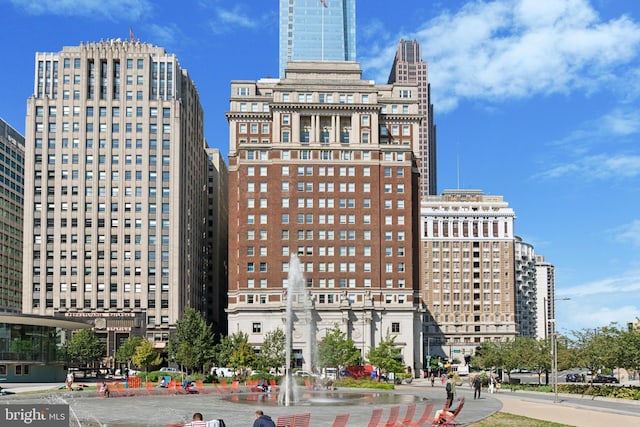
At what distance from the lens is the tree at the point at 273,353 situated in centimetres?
9693

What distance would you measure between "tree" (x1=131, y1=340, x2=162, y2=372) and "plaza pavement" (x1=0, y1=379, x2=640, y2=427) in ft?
170

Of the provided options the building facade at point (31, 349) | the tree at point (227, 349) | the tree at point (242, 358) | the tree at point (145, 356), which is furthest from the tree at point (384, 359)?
the building facade at point (31, 349)

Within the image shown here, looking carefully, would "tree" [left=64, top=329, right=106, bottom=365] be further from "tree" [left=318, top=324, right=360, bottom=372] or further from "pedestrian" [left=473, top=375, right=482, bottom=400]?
"pedestrian" [left=473, top=375, right=482, bottom=400]

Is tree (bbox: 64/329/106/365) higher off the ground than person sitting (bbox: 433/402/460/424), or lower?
lower

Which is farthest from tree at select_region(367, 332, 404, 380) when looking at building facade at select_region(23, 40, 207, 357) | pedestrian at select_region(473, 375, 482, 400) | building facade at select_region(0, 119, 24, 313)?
building facade at select_region(0, 119, 24, 313)

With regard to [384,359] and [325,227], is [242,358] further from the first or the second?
[325,227]

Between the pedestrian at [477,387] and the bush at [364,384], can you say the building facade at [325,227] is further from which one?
the pedestrian at [477,387]

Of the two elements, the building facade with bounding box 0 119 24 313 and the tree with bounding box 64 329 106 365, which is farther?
the building facade with bounding box 0 119 24 313

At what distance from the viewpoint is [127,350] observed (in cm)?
12262

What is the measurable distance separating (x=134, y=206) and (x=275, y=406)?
3585 inches

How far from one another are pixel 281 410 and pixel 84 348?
76.4 m

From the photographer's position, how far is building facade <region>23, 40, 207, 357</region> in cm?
13575

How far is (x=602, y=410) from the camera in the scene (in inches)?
1907

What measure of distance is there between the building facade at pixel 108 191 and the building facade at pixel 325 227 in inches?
504
